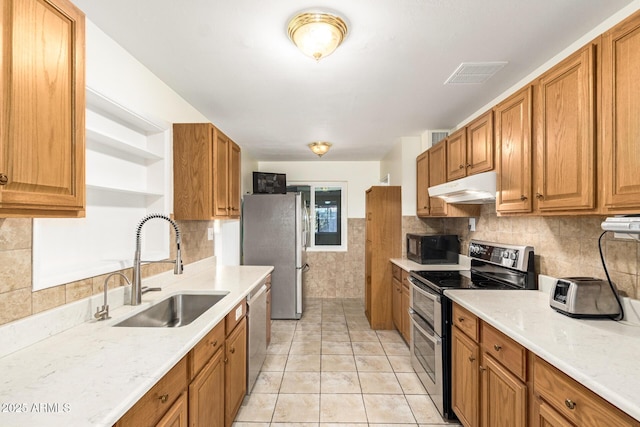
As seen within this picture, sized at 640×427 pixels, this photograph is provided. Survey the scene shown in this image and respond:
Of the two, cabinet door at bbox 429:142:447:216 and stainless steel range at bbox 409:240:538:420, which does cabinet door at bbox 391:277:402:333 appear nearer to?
stainless steel range at bbox 409:240:538:420

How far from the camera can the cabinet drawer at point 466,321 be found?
72.6 inches

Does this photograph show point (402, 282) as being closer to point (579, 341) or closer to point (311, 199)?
point (579, 341)

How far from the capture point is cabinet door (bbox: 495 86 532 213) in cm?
185

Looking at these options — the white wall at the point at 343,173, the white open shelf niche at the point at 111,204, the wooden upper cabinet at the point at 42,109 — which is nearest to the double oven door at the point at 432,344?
the white open shelf niche at the point at 111,204

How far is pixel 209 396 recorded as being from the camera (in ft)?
5.29

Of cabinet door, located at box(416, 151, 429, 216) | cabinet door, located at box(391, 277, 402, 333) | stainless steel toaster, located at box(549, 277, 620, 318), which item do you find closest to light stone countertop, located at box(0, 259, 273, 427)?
stainless steel toaster, located at box(549, 277, 620, 318)

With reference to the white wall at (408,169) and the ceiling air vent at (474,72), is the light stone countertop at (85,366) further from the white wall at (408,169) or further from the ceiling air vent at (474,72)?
the white wall at (408,169)

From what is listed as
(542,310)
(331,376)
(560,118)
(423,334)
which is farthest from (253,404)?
(560,118)

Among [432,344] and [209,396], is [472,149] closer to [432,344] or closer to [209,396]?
[432,344]

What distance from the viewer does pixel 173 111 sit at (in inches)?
99.7

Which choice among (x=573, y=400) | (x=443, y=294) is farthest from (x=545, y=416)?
(x=443, y=294)

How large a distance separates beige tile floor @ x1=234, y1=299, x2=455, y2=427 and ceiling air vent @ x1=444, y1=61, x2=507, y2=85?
2452mm

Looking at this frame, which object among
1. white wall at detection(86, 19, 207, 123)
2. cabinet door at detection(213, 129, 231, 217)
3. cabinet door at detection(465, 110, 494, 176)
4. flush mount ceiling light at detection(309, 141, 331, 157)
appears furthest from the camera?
flush mount ceiling light at detection(309, 141, 331, 157)

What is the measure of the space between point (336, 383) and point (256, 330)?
0.82m
